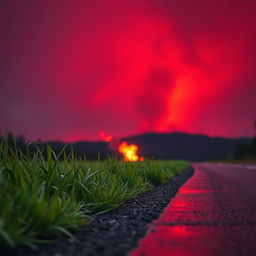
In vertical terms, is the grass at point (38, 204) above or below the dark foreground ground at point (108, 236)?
above

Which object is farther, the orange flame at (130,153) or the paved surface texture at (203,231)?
the orange flame at (130,153)

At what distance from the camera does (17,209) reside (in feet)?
9.18

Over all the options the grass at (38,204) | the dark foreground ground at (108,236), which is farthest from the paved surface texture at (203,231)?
the grass at (38,204)

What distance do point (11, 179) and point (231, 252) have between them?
2352 millimetres

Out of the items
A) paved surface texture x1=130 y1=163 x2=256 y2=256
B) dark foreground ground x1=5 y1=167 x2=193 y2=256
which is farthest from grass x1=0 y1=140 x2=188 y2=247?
paved surface texture x1=130 y1=163 x2=256 y2=256

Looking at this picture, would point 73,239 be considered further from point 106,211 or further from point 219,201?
point 219,201

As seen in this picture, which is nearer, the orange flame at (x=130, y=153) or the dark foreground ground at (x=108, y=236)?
the dark foreground ground at (x=108, y=236)

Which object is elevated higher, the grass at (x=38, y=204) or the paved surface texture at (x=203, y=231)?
the grass at (x=38, y=204)

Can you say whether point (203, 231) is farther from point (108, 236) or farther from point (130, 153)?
point (130, 153)

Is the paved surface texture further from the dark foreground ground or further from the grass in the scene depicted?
the grass

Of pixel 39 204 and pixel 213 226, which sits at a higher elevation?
pixel 39 204

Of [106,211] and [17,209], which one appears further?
[106,211]

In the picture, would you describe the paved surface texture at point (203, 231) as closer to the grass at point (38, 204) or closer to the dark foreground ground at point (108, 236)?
the dark foreground ground at point (108, 236)

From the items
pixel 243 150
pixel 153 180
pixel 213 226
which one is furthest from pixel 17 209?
pixel 243 150
